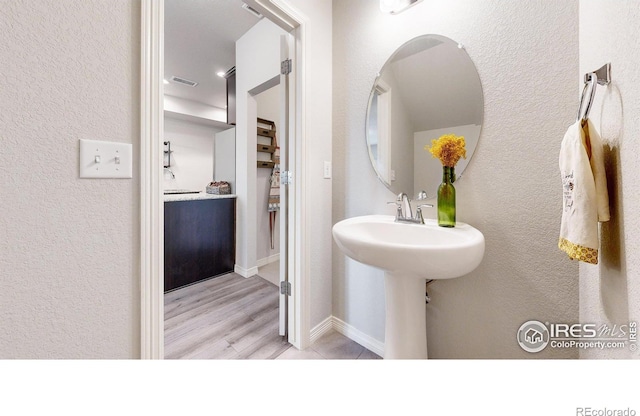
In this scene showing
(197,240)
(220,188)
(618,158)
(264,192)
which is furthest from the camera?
(264,192)

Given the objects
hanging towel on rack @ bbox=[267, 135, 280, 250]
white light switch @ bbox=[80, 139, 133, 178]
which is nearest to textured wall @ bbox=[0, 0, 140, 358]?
white light switch @ bbox=[80, 139, 133, 178]

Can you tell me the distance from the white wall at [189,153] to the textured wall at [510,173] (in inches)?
160

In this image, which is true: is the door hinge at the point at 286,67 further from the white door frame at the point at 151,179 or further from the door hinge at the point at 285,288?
the door hinge at the point at 285,288

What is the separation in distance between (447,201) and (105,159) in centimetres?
127

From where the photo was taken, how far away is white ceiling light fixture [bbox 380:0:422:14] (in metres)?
1.20

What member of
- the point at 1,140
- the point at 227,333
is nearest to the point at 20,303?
the point at 1,140

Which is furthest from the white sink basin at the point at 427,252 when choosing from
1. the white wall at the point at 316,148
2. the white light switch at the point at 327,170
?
the white light switch at the point at 327,170

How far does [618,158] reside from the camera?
549 mm

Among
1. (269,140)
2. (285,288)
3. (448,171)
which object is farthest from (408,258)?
(269,140)

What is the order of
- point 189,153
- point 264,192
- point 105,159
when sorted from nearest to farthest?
1. point 105,159
2. point 264,192
3. point 189,153

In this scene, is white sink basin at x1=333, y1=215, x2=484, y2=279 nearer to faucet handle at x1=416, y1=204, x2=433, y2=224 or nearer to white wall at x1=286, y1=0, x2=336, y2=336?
faucet handle at x1=416, y1=204, x2=433, y2=224

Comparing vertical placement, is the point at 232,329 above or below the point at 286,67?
below

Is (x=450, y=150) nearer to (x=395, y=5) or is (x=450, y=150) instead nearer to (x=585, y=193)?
(x=585, y=193)
